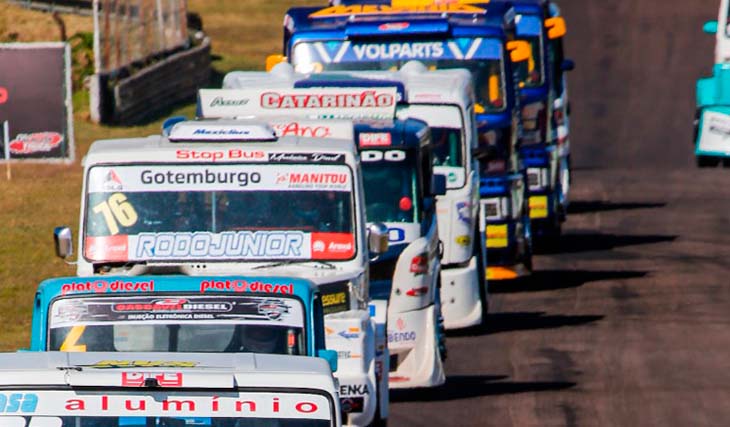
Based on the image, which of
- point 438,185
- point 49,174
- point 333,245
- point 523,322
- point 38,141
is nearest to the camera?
point 333,245

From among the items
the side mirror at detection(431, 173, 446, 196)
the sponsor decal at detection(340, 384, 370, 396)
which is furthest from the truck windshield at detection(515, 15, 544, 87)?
the sponsor decal at detection(340, 384, 370, 396)

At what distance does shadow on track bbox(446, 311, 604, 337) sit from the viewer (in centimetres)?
2091

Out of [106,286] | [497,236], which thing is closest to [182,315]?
[106,286]

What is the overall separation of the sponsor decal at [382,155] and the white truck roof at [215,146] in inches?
87.6

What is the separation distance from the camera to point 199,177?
1523 centimetres

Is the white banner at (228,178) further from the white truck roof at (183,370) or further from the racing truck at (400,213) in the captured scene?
the white truck roof at (183,370)

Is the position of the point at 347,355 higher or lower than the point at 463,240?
higher

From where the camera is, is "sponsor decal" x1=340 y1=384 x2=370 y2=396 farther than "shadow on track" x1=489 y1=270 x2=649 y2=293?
No

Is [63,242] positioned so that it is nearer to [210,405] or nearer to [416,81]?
[416,81]

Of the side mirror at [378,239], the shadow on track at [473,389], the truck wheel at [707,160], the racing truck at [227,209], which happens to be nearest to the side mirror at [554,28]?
the truck wheel at [707,160]

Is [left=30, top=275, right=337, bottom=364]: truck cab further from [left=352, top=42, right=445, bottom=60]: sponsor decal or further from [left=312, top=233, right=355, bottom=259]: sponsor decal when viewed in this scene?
[left=352, top=42, right=445, bottom=60]: sponsor decal

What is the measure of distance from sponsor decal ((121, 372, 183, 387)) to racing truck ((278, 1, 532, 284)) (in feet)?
45.3

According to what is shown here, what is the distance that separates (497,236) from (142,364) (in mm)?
14332

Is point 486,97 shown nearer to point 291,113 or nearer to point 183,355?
point 291,113
